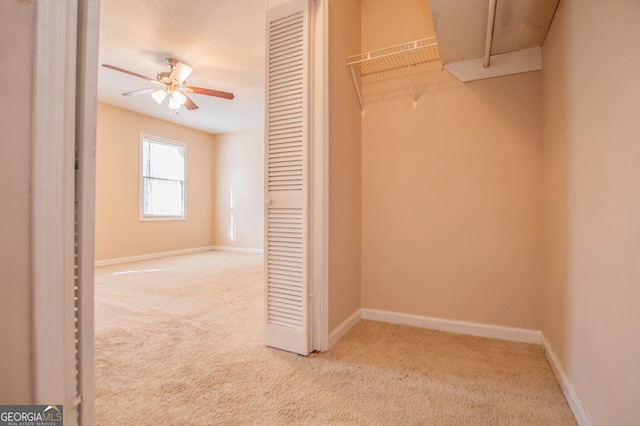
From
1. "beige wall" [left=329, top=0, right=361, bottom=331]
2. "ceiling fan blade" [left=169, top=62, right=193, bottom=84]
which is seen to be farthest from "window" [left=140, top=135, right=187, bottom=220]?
"beige wall" [left=329, top=0, right=361, bottom=331]

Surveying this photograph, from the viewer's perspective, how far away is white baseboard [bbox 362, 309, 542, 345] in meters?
1.91

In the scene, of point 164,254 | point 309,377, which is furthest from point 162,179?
point 309,377

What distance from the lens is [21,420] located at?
663 millimetres

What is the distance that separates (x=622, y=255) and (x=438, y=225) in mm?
1250

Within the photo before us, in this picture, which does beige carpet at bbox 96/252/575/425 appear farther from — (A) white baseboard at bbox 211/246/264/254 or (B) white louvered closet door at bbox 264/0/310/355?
(A) white baseboard at bbox 211/246/264/254

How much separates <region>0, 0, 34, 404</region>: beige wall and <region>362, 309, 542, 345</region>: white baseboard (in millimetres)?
2061

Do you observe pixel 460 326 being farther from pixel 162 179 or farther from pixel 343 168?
pixel 162 179

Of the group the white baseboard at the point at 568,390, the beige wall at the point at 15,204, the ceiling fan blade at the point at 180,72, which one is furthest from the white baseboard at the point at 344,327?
the ceiling fan blade at the point at 180,72

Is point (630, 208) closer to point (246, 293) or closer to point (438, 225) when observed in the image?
point (438, 225)

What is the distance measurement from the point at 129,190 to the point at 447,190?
16.9ft

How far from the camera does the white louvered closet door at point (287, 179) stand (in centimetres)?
179

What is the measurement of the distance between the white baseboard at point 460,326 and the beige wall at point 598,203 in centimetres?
31

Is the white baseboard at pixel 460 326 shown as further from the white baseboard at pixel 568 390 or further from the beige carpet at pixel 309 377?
the white baseboard at pixel 568 390

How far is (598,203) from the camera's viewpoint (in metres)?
1.08
